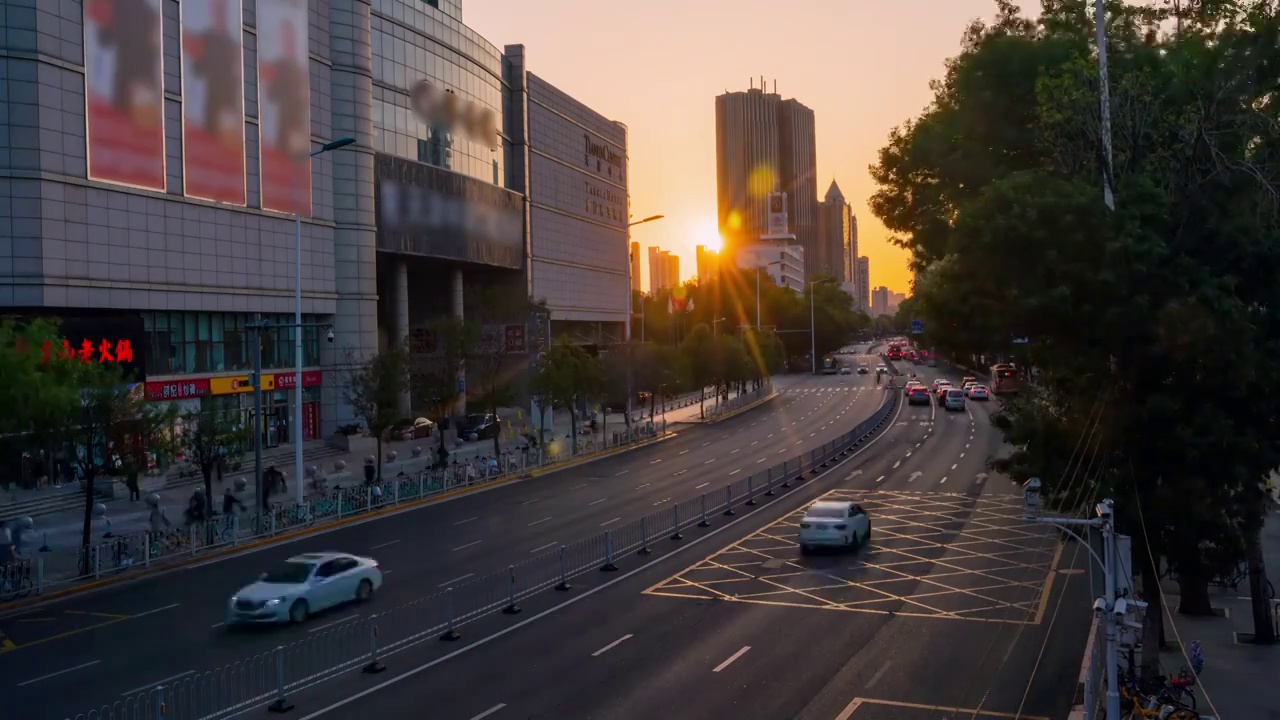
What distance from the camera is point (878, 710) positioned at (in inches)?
587

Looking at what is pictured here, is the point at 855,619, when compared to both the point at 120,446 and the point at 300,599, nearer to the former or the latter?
the point at 300,599

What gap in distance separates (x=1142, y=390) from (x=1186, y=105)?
18.6 feet

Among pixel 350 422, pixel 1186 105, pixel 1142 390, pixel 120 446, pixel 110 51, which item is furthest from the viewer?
pixel 350 422

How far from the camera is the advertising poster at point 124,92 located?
1634 inches

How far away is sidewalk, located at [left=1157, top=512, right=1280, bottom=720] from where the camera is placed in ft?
51.2

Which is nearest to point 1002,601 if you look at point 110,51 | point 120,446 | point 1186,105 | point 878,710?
point 878,710

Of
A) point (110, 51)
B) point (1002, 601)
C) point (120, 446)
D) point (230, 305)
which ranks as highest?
point (110, 51)

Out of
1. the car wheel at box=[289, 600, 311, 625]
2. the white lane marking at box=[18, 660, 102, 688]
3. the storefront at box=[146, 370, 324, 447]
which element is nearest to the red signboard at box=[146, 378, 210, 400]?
the storefront at box=[146, 370, 324, 447]

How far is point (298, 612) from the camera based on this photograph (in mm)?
20391

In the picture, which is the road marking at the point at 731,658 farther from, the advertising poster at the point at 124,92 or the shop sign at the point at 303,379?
the shop sign at the point at 303,379

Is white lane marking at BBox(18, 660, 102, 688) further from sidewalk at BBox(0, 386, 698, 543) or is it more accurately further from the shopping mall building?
the shopping mall building

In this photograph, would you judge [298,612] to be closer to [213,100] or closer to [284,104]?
[213,100]

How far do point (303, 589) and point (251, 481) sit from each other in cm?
2497

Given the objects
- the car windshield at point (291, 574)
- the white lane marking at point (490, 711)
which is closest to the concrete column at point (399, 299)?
the car windshield at point (291, 574)
